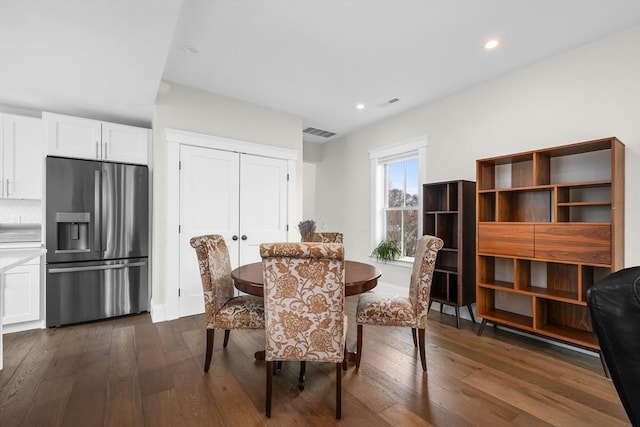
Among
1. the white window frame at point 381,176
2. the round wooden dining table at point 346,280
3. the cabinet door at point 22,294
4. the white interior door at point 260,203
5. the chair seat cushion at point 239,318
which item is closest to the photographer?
the round wooden dining table at point 346,280

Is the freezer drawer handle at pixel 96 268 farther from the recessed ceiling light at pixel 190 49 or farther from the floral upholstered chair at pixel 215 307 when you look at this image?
the recessed ceiling light at pixel 190 49

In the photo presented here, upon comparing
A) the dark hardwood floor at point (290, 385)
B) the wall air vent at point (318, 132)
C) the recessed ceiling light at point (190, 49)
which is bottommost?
the dark hardwood floor at point (290, 385)

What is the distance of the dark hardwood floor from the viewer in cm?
168

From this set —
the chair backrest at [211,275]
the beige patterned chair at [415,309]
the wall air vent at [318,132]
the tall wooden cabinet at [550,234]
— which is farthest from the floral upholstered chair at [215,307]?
the wall air vent at [318,132]

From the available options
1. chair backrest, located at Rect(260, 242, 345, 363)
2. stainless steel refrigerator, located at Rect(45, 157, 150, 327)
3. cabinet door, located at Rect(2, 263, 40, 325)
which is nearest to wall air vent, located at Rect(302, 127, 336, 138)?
stainless steel refrigerator, located at Rect(45, 157, 150, 327)

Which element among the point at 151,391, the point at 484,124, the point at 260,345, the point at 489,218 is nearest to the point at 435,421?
the point at 260,345

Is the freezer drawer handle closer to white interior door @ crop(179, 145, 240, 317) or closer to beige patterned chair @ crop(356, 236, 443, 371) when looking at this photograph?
white interior door @ crop(179, 145, 240, 317)

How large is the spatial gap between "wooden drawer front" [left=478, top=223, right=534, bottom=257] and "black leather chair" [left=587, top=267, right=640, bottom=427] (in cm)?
221

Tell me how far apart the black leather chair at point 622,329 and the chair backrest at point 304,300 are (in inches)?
41.2

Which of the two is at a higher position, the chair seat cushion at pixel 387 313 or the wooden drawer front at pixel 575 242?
the wooden drawer front at pixel 575 242

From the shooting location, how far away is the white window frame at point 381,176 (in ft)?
13.3

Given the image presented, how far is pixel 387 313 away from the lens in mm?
2199

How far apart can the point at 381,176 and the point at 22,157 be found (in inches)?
178

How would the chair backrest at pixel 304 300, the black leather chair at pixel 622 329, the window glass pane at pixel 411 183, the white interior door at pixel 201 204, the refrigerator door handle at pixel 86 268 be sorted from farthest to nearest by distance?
the window glass pane at pixel 411 183 → the white interior door at pixel 201 204 → the refrigerator door handle at pixel 86 268 → the chair backrest at pixel 304 300 → the black leather chair at pixel 622 329
